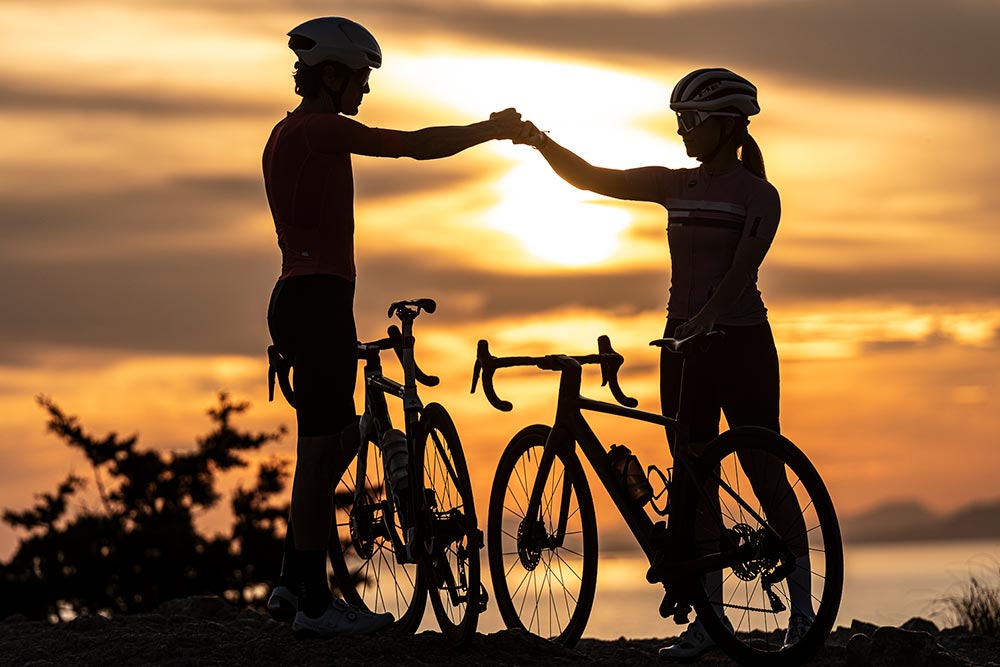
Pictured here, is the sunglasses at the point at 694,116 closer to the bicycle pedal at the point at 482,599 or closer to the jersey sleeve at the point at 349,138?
the jersey sleeve at the point at 349,138

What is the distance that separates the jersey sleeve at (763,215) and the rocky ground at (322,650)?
199 centimetres

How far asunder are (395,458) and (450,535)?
502 millimetres

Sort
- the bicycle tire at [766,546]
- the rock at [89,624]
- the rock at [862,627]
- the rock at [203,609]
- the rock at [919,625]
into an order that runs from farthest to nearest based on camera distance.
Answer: the rock at [919,625] → the rock at [203,609] → the rock at [862,627] → the rock at [89,624] → the bicycle tire at [766,546]

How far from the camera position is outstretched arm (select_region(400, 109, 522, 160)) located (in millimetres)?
6301

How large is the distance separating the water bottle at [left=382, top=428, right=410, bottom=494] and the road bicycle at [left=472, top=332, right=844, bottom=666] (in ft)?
1.70

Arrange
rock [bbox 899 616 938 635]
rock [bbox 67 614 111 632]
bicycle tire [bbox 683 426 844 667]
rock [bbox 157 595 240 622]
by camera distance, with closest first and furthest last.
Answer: bicycle tire [bbox 683 426 844 667] → rock [bbox 67 614 111 632] → rock [bbox 157 595 240 622] → rock [bbox 899 616 938 635]

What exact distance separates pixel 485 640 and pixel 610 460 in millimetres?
1001

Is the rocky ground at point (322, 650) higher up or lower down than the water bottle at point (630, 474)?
lower down

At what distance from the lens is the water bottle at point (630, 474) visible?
21.4 ft

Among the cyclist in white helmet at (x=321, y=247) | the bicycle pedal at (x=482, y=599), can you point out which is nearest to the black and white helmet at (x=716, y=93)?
the cyclist in white helmet at (x=321, y=247)

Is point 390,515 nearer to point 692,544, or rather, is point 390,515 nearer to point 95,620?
point 692,544

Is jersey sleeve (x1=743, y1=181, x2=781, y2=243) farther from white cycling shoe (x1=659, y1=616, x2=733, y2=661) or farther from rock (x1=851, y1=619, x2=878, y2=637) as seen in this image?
rock (x1=851, y1=619, x2=878, y2=637)

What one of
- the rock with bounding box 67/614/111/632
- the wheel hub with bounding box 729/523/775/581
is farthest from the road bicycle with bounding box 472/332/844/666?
the rock with bounding box 67/614/111/632

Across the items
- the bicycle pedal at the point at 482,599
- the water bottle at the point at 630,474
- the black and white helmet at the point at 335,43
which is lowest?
the bicycle pedal at the point at 482,599
